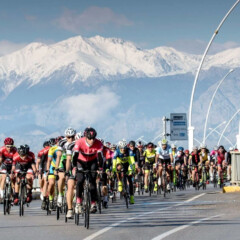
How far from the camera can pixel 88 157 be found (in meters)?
17.1

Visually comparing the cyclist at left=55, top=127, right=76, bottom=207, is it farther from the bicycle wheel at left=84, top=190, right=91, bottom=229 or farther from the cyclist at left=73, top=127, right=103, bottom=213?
the bicycle wheel at left=84, top=190, right=91, bottom=229

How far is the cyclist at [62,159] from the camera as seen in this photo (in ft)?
62.4

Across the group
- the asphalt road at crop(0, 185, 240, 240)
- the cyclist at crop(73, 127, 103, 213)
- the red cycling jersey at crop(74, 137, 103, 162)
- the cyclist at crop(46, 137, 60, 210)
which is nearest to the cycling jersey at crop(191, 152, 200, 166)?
the asphalt road at crop(0, 185, 240, 240)

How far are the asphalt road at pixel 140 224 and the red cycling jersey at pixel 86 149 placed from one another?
4.02 feet

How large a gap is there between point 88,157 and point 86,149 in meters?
0.19

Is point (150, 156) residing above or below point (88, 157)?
above

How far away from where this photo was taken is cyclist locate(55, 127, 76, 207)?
62.4 ft

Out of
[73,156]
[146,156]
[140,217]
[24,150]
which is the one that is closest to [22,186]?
[24,150]

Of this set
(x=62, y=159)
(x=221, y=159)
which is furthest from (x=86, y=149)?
(x=221, y=159)

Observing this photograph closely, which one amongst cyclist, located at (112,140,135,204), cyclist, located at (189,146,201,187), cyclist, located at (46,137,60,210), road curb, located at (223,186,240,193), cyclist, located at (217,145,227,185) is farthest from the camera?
cyclist, located at (217,145,227,185)

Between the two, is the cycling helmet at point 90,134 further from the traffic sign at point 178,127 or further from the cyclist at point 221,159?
the traffic sign at point 178,127

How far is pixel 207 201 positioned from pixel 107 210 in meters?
4.02

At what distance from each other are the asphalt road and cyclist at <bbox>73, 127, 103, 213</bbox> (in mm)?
613

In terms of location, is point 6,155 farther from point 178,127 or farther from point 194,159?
point 178,127
